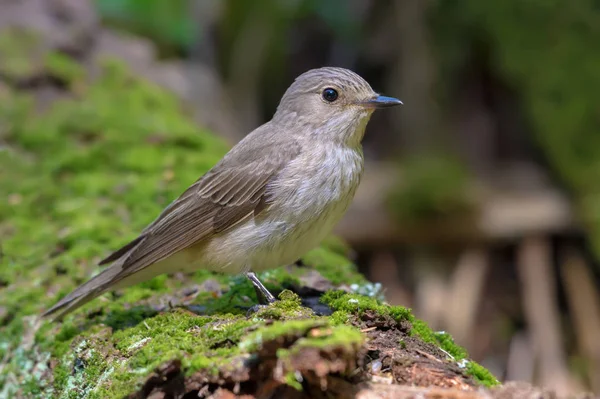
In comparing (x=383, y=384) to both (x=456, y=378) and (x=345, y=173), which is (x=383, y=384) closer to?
(x=456, y=378)

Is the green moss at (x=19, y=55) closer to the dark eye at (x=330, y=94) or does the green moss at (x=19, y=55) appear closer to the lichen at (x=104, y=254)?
the lichen at (x=104, y=254)

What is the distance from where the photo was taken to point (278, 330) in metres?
2.59

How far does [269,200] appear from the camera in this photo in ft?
13.0

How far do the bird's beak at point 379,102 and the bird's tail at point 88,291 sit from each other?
168 cm

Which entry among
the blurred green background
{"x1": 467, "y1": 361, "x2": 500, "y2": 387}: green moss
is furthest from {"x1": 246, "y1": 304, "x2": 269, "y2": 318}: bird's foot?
the blurred green background

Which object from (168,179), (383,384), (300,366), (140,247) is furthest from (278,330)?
(168,179)

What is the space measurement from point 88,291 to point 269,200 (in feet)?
3.66

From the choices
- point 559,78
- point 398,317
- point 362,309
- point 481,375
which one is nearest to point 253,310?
point 362,309

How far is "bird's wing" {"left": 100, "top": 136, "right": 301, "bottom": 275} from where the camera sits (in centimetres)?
405

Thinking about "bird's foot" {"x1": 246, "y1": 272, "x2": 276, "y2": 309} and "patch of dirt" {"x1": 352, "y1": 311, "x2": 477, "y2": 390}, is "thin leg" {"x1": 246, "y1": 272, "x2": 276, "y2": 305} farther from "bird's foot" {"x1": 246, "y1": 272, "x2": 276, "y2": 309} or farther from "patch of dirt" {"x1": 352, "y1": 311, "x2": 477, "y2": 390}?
"patch of dirt" {"x1": 352, "y1": 311, "x2": 477, "y2": 390}

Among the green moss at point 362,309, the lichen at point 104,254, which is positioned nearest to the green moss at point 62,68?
the lichen at point 104,254

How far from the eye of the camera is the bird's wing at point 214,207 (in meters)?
4.05

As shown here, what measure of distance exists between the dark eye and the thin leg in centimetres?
115

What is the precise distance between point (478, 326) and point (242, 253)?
3.96 metres
